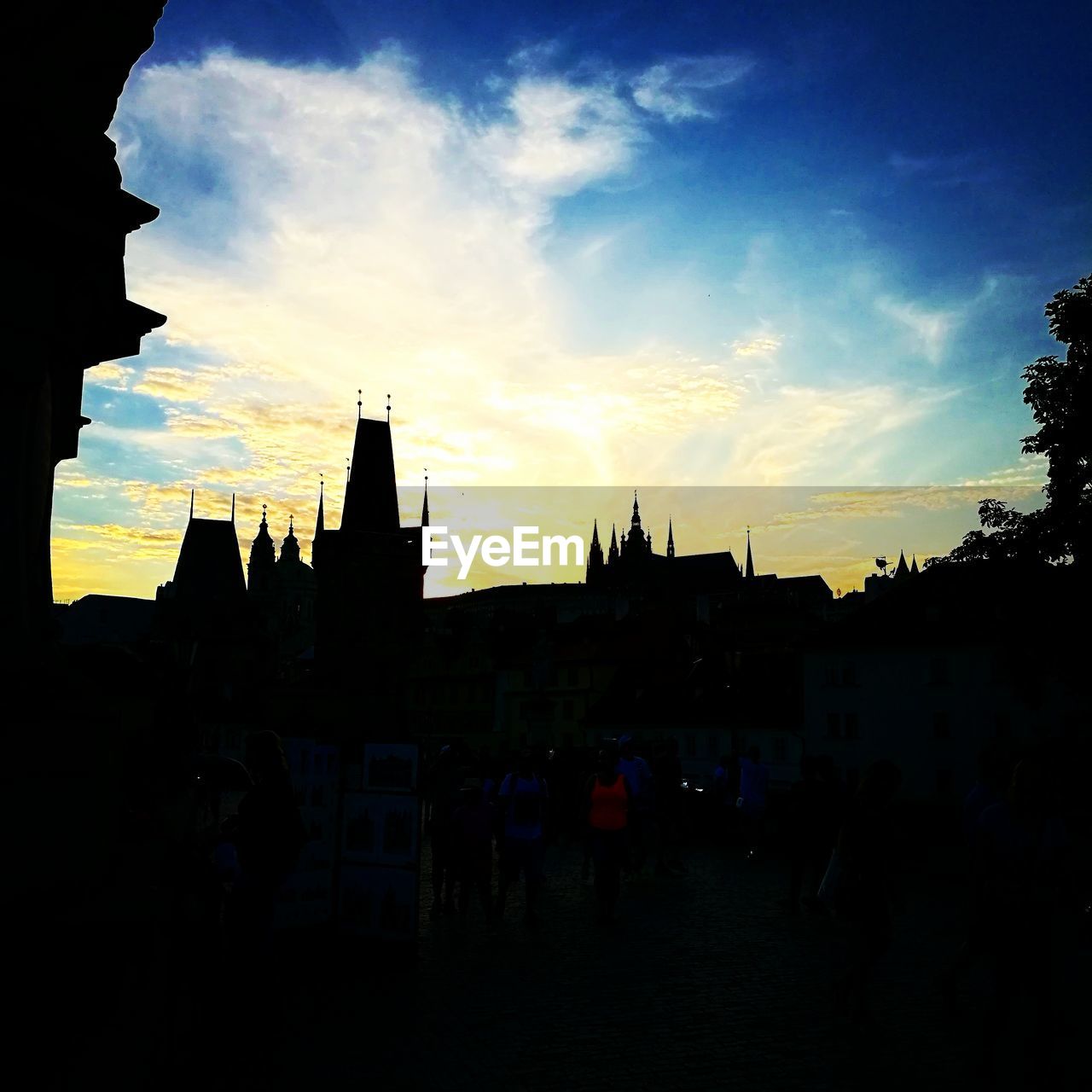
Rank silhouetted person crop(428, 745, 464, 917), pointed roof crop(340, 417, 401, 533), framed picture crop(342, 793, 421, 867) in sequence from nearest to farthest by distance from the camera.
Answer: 1. framed picture crop(342, 793, 421, 867)
2. silhouetted person crop(428, 745, 464, 917)
3. pointed roof crop(340, 417, 401, 533)

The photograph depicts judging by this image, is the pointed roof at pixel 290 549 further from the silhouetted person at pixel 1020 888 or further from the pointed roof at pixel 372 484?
the silhouetted person at pixel 1020 888

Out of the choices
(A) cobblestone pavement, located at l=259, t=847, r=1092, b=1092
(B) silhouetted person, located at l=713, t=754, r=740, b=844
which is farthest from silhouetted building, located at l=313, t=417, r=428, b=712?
(A) cobblestone pavement, located at l=259, t=847, r=1092, b=1092

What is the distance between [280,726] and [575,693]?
24.5 metres

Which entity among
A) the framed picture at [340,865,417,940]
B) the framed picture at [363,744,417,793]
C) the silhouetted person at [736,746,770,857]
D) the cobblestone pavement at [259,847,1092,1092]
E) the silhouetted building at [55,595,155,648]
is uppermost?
the silhouetted building at [55,595,155,648]

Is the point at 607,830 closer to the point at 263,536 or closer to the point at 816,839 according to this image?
the point at 816,839

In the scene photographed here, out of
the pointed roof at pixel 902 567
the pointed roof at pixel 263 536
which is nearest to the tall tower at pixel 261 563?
the pointed roof at pixel 263 536

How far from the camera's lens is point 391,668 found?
296 ft

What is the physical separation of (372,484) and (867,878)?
89.8 metres

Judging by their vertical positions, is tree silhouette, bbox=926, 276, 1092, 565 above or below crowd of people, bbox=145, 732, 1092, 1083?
above

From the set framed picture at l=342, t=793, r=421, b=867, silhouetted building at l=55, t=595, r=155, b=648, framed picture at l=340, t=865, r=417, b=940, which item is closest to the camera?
framed picture at l=340, t=865, r=417, b=940

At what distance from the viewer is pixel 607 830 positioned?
533 inches

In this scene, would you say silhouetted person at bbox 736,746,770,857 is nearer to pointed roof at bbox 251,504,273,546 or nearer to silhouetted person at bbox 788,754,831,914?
silhouetted person at bbox 788,754,831,914

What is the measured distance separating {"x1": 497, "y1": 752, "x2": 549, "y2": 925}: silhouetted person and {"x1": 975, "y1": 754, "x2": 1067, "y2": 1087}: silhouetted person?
21.3 ft

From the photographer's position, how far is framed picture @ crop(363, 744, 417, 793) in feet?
36.4
